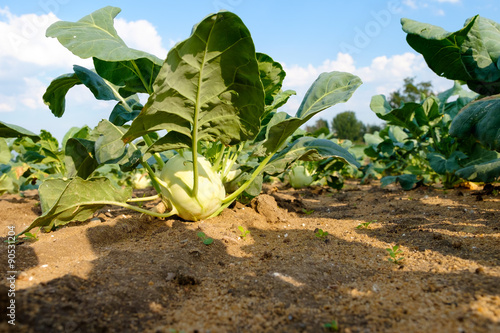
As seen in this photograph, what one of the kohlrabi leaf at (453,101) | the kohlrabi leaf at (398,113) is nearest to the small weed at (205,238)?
the kohlrabi leaf at (398,113)

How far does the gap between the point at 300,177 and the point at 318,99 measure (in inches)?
140

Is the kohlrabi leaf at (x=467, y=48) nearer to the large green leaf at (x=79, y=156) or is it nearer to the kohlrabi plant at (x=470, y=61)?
the kohlrabi plant at (x=470, y=61)

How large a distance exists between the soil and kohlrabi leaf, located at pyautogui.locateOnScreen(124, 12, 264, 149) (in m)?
0.71

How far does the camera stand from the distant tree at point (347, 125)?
2990 cm

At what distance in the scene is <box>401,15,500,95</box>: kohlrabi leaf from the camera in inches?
98.8

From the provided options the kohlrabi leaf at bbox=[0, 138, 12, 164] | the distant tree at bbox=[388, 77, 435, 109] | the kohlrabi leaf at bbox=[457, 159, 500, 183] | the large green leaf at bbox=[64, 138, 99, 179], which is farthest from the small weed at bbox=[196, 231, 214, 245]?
the distant tree at bbox=[388, 77, 435, 109]

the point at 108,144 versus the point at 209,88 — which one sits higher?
the point at 209,88

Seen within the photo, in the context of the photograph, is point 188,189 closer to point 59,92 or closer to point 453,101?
point 59,92

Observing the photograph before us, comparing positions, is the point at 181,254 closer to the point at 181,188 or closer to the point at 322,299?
the point at 181,188

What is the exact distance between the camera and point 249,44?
1568 mm

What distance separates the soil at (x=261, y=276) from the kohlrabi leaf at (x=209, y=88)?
0.71 meters

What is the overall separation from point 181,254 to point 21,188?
4.30 meters

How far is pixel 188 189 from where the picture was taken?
7.42 feet

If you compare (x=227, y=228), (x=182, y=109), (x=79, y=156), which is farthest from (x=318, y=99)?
(x=79, y=156)
